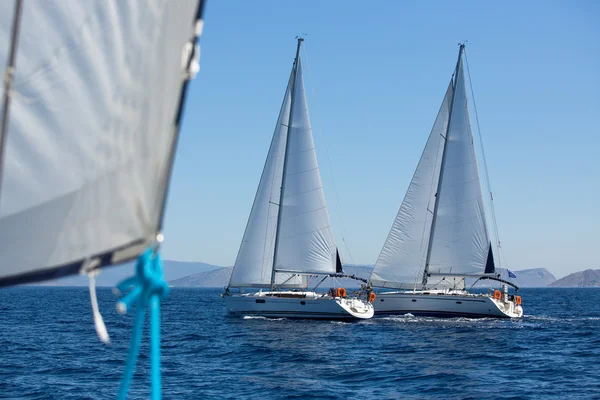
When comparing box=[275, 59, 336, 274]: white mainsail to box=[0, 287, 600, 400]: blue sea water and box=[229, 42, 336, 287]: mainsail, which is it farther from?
box=[0, 287, 600, 400]: blue sea water

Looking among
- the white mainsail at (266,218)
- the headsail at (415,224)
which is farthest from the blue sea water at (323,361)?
the headsail at (415,224)

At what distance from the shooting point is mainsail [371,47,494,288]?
45.5 meters

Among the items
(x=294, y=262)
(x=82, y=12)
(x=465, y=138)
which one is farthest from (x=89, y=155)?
(x=465, y=138)

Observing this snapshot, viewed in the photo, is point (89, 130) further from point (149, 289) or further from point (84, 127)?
point (149, 289)

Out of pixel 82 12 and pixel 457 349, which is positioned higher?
pixel 82 12

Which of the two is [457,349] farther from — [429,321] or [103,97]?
[103,97]

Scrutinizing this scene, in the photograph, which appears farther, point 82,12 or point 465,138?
point 465,138

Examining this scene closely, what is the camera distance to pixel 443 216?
45.8 meters

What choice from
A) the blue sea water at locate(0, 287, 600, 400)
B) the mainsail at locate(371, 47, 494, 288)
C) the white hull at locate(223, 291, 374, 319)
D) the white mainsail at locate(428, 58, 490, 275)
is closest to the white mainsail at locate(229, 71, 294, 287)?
the white hull at locate(223, 291, 374, 319)

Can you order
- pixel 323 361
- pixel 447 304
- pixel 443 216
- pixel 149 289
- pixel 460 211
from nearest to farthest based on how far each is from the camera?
1. pixel 149 289
2. pixel 323 361
3. pixel 447 304
4. pixel 460 211
5. pixel 443 216

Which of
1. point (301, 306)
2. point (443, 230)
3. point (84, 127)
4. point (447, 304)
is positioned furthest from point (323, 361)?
point (84, 127)

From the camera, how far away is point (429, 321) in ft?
140

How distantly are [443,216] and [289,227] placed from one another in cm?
1011

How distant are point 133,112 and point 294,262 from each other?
133ft
